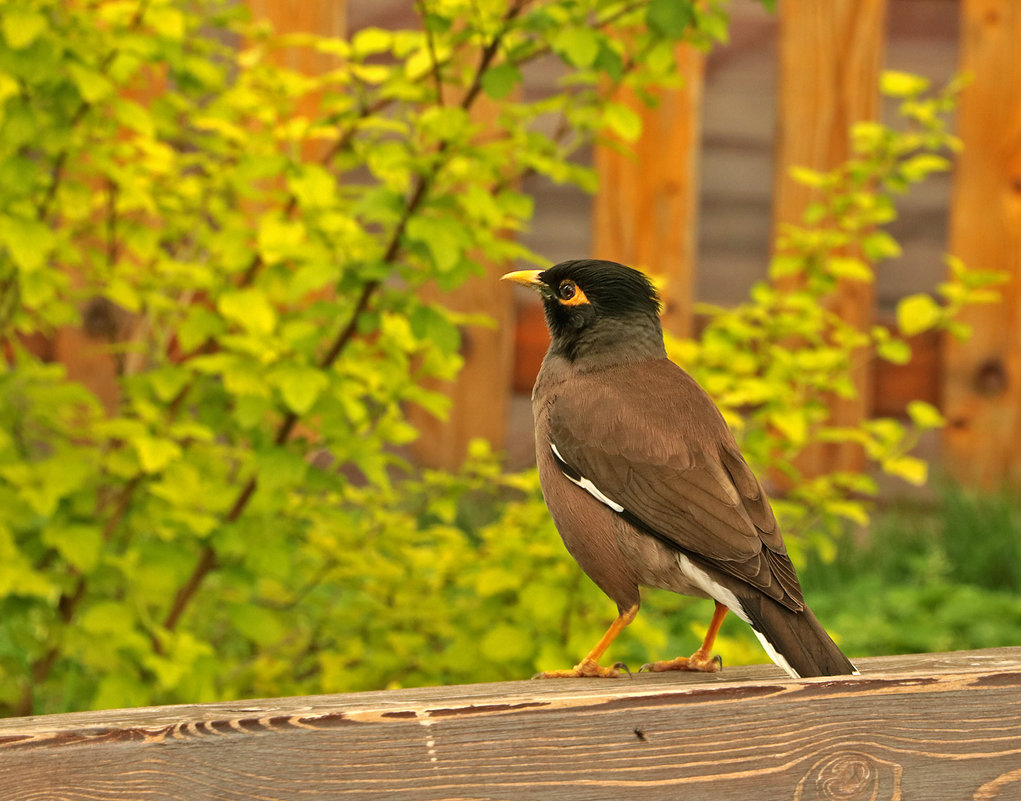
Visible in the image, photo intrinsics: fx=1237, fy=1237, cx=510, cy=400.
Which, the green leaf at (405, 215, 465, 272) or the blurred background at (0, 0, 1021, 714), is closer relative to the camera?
the green leaf at (405, 215, 465, 272)

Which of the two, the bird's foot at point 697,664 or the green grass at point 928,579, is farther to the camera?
the green grass at point 928,579

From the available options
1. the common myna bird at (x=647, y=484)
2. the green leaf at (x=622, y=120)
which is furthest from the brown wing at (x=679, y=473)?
the green leaf at (x=622, y=120)

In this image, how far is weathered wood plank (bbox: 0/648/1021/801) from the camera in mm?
1407

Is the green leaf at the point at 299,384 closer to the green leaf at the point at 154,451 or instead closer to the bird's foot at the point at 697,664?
the green leaf at the point at 154,451

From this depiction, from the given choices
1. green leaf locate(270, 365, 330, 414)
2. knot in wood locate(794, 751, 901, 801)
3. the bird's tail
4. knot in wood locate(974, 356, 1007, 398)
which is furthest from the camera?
knot in wood locate(974, 356, 1007, 398)

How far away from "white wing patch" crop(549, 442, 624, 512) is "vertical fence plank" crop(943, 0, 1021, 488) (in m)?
4.04

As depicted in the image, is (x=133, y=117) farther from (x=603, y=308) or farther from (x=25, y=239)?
(x=603, y=308)

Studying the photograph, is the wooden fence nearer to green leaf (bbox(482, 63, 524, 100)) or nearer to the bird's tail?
green leaf (bbox(482, 63, 524, 100))

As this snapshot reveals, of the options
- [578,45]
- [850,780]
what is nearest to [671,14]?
[578,45]

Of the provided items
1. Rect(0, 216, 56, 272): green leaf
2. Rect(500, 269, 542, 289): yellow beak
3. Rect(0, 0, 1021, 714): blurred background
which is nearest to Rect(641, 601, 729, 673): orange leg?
Rect(500, 269, 542, 289): yellow beak

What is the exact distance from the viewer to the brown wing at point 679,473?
1.86 meters

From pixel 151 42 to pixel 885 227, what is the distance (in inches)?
155

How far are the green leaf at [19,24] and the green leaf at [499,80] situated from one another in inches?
37.1

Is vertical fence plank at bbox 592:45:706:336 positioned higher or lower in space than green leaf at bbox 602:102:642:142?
lower
